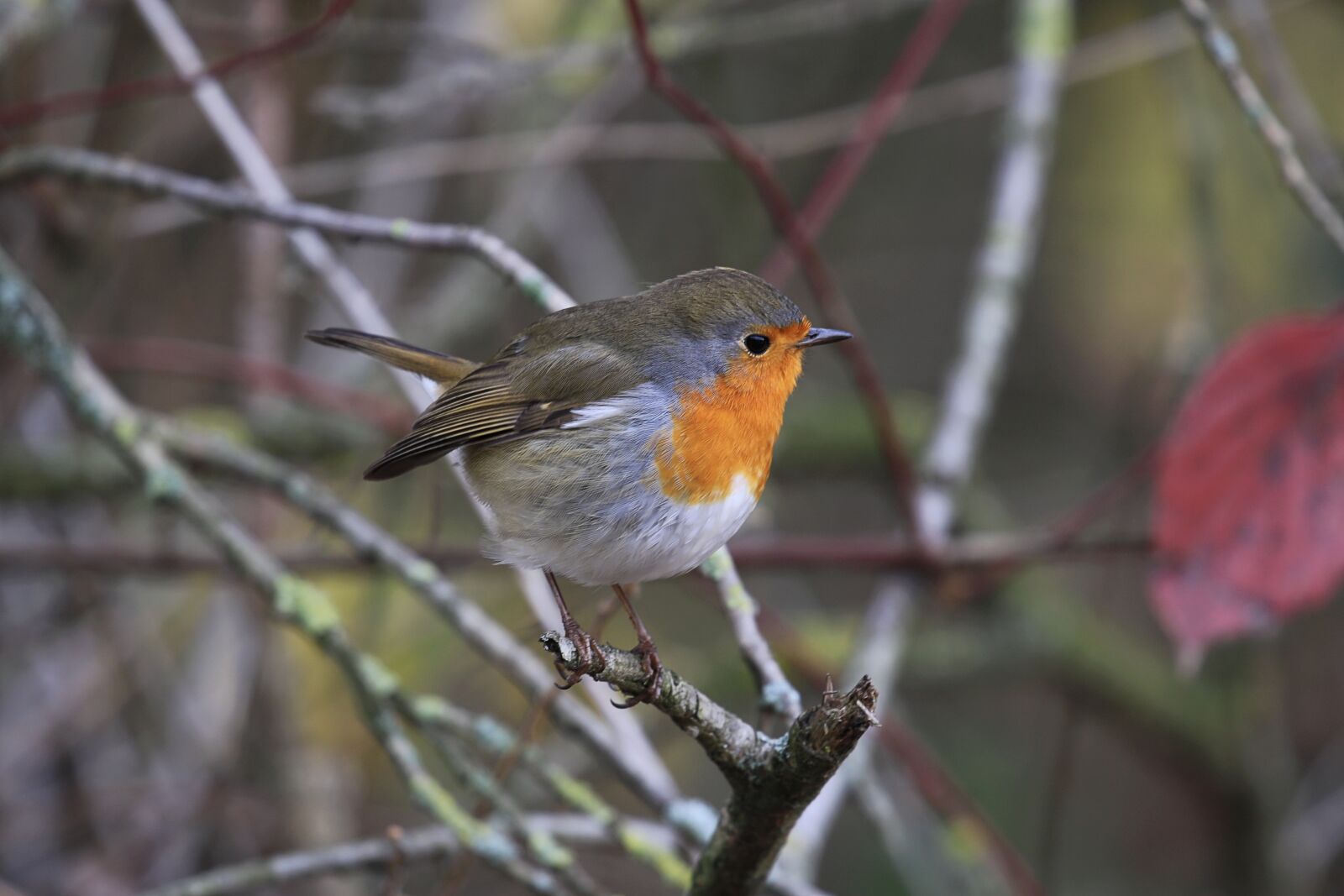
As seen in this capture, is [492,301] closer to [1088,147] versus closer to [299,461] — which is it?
[299,461]

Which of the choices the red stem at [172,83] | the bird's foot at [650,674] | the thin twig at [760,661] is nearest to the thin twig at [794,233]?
the red stem at [172,83]

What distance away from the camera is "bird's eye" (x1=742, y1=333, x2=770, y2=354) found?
238cm

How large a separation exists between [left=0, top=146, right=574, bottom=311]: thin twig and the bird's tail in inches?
10.0

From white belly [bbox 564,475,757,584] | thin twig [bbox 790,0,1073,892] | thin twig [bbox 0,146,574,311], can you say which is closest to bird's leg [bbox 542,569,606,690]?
white belly [bbox 564,475,757,584]

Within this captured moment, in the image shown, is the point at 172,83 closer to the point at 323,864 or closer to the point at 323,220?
the point at 323,220

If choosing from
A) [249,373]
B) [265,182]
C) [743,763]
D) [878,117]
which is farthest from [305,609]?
[878,117]

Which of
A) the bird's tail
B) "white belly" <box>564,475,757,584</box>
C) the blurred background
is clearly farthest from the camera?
the blurred background

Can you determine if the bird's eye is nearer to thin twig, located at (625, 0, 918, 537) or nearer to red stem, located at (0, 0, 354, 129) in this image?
thin twig, located at (625, 0, 918, 537)

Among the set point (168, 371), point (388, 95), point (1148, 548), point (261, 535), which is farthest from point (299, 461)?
point (1148, 548)

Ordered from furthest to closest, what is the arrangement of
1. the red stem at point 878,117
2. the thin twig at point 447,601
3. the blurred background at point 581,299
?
the blurred background at point 581,299 → the red stem at point 878,117 → the thin twig at point 447,601

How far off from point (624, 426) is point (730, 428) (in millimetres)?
183

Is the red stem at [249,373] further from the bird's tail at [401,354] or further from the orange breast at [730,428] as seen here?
the orange breast at [730,428]

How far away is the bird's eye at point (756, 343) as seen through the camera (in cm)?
238

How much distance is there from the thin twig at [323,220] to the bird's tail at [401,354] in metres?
0.25
